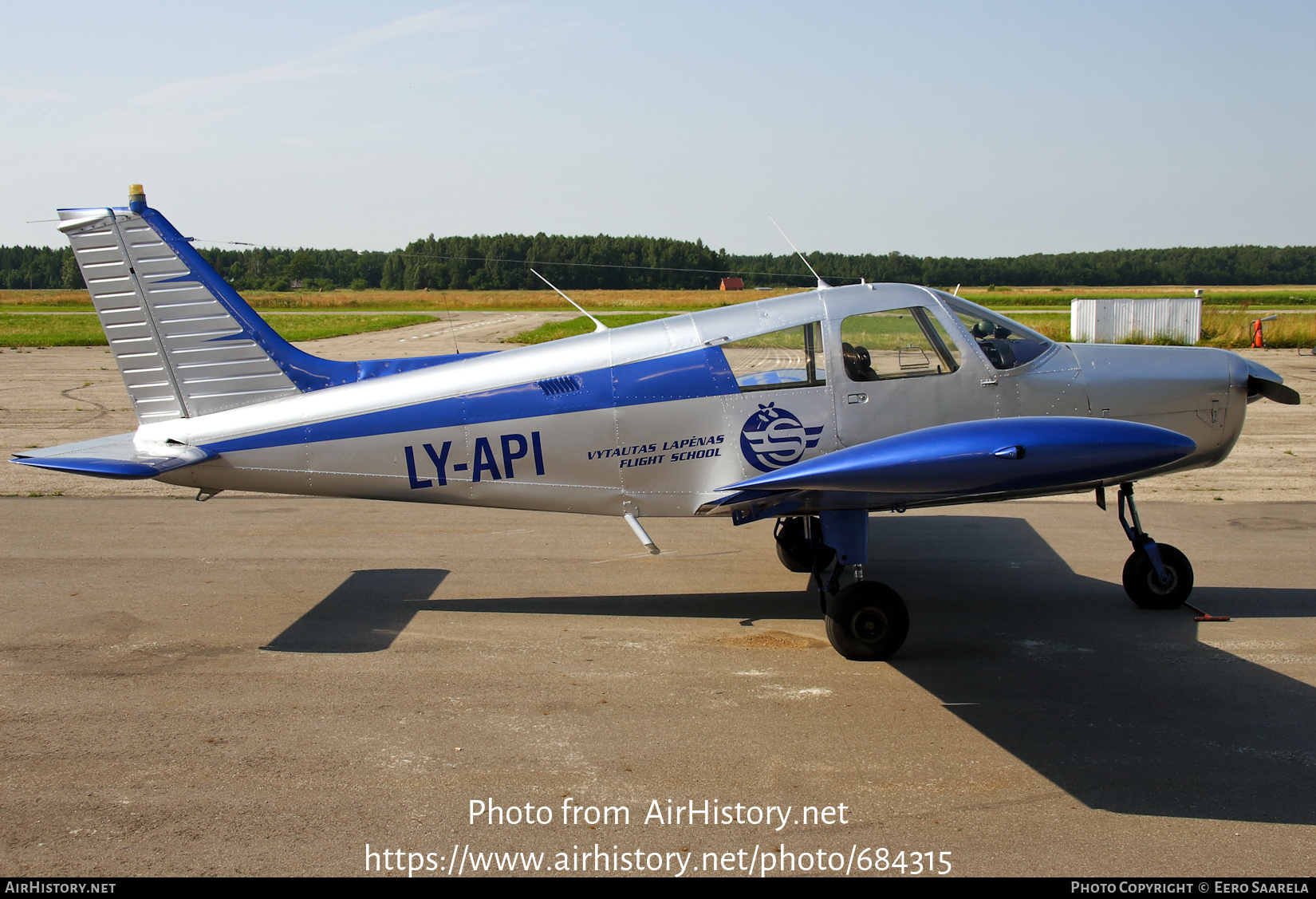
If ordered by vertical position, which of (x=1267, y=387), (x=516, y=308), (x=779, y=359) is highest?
(x=516, y=308)

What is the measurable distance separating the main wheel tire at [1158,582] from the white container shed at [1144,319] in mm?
24658

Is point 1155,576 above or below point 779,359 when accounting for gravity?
below

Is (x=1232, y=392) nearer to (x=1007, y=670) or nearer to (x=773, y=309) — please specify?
(x=1007, y=670)

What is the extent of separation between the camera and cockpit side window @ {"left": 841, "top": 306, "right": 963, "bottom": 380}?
6703 millimetres

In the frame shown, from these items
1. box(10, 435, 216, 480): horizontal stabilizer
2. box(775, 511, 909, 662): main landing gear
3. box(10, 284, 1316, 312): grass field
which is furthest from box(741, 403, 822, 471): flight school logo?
box(10, 284, 1316, 312): grass field

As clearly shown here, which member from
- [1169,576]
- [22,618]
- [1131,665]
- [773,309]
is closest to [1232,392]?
[1169,576]

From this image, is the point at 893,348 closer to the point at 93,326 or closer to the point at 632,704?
the point at 632,704

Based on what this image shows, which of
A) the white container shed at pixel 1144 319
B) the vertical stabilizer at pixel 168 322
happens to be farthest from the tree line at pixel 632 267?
the white container shed at pixel 1144 319

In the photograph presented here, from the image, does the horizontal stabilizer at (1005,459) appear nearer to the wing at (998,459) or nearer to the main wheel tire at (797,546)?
the wing at (998,459)

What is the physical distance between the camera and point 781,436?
668cm

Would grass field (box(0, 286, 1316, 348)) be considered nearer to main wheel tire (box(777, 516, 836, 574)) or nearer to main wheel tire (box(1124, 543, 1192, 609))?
main wheel tire (box(777, 516, 836, 574))

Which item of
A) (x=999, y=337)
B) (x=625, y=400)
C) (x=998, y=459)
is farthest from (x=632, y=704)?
(x=999, y=337)

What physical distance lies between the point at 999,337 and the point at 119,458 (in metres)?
6.53

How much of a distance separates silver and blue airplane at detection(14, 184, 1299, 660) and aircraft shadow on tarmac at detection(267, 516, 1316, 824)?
3.16 ft
